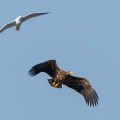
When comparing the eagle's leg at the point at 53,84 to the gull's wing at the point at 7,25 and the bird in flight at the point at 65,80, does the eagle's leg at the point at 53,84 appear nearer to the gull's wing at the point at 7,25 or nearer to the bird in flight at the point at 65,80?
the bird in flight at the point at 65,80

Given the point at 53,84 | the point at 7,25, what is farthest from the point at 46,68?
the point at 7,25

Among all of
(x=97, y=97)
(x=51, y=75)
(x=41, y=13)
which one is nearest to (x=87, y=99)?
(x=97, y=97)

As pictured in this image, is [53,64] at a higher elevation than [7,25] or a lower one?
lower

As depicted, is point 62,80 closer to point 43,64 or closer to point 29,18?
point 43,64

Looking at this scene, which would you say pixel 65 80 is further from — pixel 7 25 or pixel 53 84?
pixel 7 25

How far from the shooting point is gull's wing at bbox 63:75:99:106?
32125 millimetres

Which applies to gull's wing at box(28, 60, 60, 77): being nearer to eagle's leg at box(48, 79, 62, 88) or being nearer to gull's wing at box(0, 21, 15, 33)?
eagle's leg at box(48, 79, 62, 88)

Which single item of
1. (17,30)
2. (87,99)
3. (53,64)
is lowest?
(87,99)

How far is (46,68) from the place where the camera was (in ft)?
105

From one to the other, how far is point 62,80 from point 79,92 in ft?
5.66

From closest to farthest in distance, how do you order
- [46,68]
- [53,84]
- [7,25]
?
[53,84] < [46,68] < [7,25]

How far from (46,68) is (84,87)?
281cm

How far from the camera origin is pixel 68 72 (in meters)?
31.6

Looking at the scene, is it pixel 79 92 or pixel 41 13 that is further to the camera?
pixel 41 13
